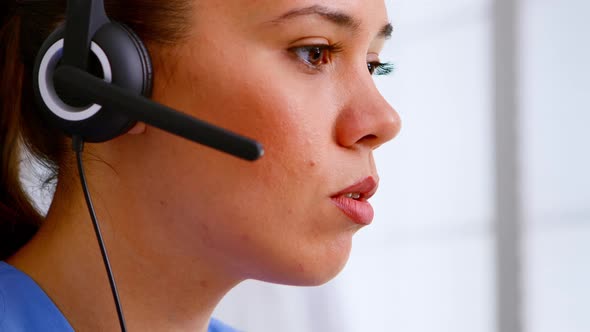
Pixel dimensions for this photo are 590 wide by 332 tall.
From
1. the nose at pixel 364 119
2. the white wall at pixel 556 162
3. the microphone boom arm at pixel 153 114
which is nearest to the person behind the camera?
the microphone boom arm at pixel 153 114

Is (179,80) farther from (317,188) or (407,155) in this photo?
(407,155)

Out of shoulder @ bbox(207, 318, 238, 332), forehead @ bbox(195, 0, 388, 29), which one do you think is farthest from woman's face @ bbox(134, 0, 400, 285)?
shoulder @ bbox(207, 318, 238, 332)

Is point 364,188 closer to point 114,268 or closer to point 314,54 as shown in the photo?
point 314,54

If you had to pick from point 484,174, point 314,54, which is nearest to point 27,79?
point 314,54

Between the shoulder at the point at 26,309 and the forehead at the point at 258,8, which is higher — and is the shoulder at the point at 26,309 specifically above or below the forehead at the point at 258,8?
below

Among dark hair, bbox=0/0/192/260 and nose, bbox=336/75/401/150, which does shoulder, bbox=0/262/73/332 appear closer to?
dark hair, bbox=0/0/192/260

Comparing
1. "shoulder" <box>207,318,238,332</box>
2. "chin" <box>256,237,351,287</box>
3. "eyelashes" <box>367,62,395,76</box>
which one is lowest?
"shoulder" <box>207,318,238,332</box>

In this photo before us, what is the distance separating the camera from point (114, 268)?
93cm

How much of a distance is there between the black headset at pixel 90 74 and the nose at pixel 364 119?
0.77 feet

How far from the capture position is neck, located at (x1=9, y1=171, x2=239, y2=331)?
917mm

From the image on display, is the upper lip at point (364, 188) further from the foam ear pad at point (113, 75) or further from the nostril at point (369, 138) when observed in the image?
the foam ear pad at point (113, 75)

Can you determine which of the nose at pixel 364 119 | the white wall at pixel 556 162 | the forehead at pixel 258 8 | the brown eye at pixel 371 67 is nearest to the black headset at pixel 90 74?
the forehead at pixel 258 8

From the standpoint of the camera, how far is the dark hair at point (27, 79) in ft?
2.84

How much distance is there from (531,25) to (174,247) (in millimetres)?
1489
